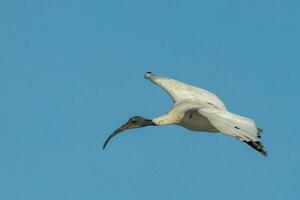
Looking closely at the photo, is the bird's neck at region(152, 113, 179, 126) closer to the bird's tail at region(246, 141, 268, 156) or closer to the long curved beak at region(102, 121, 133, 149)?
the long curved beak at region(102, 121, 133, 149)

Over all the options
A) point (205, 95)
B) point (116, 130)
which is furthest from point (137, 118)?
point (205, 95)

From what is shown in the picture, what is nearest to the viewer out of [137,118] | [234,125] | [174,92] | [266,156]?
[266,156]

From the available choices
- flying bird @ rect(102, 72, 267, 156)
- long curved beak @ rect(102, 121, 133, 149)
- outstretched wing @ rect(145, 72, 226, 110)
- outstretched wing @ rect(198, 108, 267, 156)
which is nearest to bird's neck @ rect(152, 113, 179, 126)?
flying bird @ rect(102, 72, 267, 156)

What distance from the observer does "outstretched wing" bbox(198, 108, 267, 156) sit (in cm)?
3194

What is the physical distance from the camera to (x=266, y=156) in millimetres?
31219

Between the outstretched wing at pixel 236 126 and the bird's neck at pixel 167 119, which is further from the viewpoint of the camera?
the bird's neck at pixel 167 119

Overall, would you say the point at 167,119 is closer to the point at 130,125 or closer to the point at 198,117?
the point at 198,117

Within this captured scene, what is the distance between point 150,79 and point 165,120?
647 cm

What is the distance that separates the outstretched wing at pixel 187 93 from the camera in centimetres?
4179

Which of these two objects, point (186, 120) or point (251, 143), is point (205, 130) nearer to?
point (186, 120)

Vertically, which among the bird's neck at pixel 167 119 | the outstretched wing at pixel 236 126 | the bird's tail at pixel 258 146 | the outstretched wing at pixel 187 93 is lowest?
the bird's tail at pixel 258 146

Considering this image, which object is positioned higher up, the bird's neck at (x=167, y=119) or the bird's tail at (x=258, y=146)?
the bird's neck at (x=167, y=119)

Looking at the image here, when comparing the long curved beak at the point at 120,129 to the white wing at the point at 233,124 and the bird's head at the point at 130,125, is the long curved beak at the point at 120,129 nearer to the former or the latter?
the bird's head at the point at 130,125

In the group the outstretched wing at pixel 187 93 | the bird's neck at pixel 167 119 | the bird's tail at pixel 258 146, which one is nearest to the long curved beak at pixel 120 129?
the bird's neck at pixel 167 119
